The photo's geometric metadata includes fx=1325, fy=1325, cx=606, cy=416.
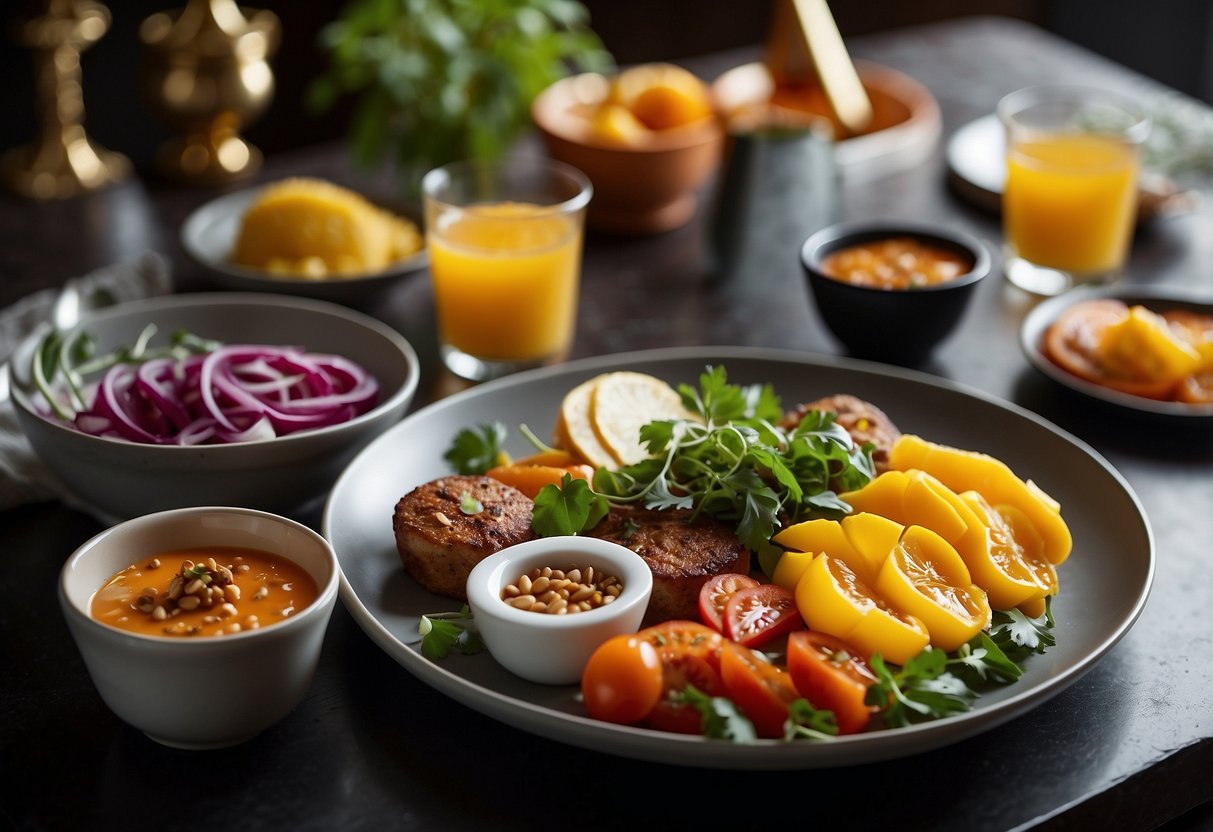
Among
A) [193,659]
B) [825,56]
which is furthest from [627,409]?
[825,56]

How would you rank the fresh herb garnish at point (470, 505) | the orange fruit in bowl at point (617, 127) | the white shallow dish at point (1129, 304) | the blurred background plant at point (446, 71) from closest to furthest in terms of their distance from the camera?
the fresh herb garnish at point (470, 505) → the white shallow dish at point (1129, 304) → the blurred background plant at point (446, 71) → the orange fruit in bowl at point (617, 127)

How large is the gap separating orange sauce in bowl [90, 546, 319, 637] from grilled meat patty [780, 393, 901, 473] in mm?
782

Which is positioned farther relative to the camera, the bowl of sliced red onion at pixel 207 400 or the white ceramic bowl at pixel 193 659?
the bowl of sliced red onion at pixel 207 400

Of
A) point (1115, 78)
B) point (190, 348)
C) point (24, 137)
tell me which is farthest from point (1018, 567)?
point (24, 137)

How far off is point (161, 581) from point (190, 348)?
2.32ft

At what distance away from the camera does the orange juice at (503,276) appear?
2.37 meters

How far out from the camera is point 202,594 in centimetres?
146

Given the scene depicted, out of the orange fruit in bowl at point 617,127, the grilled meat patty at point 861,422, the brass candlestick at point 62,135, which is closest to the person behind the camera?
the grilled meat patty at point 861,422

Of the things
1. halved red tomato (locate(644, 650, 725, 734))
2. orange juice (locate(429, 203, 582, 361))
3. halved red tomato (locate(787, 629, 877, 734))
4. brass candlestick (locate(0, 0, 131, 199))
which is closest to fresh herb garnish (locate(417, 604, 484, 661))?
halved red tomato (locate(644, 650, 725, 734))

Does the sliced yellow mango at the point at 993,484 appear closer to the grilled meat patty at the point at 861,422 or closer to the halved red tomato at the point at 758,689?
the grilled meat patty at the point at 861,422

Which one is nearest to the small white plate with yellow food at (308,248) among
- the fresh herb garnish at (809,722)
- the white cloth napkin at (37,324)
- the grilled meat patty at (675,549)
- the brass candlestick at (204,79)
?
the white cloth napkin at (37,324)

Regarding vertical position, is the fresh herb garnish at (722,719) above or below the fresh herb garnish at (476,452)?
above

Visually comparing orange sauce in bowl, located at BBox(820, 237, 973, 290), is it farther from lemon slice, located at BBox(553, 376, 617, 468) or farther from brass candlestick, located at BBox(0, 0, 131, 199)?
brass candlestick, located at BBox(0, 0, 131, 199)

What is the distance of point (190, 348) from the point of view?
83.9 inches
